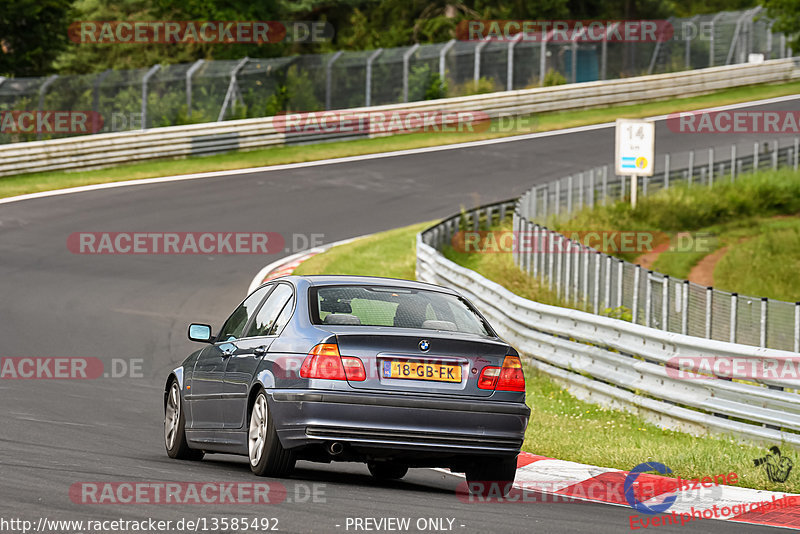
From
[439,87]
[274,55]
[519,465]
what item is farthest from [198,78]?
[519,465]

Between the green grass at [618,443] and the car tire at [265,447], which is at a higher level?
the car tire at [265,447]

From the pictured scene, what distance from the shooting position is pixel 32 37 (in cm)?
4444

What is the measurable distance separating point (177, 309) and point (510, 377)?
39.3 feet

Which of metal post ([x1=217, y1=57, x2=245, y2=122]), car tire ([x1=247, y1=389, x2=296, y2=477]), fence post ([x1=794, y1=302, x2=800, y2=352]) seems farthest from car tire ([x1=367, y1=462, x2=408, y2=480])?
metal post ([x1=217, y1=57, x2=245, y2=122])

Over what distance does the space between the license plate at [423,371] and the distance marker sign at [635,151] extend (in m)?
21.8

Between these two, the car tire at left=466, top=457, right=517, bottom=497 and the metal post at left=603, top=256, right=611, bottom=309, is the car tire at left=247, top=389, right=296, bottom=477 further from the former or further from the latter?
the metal post at left=603, top=256, right=611, bottom=309

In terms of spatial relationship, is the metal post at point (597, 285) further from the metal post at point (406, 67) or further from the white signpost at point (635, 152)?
the metal post at point (406, 67)

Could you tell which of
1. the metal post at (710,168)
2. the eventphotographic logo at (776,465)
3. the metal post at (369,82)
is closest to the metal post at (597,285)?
the eventphotographic logo at (776,465)

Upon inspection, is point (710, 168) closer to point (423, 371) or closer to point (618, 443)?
point (618, 443)

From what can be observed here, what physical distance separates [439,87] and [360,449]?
3514 cm

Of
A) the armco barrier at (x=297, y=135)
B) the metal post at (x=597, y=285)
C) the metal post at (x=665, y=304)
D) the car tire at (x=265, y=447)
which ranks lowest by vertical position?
the armco barrier at (x=297, y=135)

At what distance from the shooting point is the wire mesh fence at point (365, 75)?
111ft

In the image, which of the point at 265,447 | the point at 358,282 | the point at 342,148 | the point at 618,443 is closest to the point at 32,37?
the point at 342,148

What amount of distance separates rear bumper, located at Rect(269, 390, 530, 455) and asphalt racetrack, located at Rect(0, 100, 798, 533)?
0.32 metres
